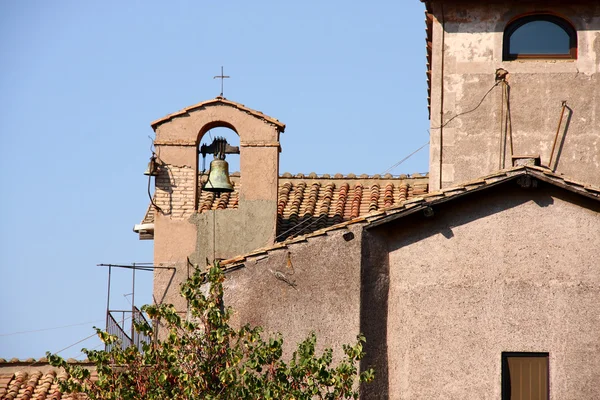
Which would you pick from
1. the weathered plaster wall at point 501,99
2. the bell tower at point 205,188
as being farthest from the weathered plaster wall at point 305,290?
the weathered plaster wall at point 501,99

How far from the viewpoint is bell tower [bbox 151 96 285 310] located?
66.7 ft

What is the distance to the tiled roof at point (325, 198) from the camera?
21781mm

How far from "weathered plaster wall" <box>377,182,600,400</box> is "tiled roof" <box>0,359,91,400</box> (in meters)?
4.79

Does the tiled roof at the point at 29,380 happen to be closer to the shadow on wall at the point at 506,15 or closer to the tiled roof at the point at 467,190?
the tiled roof at the point at 467,190

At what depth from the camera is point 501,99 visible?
822 inches

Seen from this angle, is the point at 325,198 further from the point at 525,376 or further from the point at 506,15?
the point at 525,376

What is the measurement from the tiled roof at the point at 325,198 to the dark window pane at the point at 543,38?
10.7 ft

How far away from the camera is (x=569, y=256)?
1662cm

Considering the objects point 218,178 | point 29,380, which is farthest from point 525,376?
point 29,380

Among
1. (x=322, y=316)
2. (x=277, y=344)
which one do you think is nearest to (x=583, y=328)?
(x=322, y=316)

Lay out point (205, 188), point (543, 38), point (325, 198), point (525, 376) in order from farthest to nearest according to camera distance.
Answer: point (325, 198) < point (543, 38) < point (205, 188) < point (525, 376)

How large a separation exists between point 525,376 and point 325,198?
7673mm

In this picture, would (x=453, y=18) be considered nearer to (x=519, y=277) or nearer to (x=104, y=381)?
(x=519, y=277)

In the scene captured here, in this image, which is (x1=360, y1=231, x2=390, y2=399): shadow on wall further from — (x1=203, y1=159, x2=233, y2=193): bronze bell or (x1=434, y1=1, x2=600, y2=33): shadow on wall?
(x1=434, y1=1, x2=600, y2=33): shadow on wall
